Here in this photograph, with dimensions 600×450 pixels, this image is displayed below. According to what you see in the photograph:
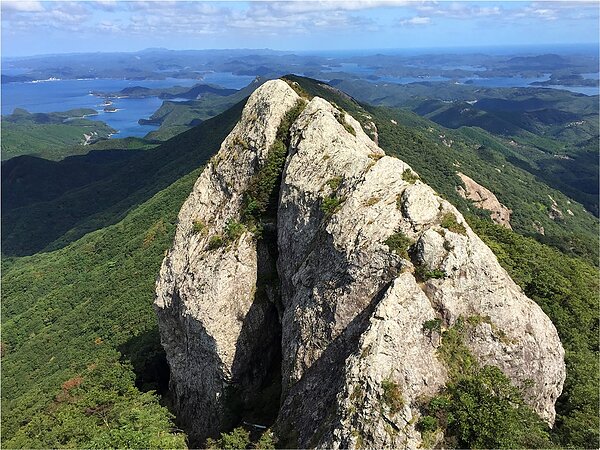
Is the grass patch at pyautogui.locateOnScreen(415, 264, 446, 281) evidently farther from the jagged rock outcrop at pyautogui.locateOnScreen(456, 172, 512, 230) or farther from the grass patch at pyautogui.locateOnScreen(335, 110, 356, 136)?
the jagged rock outcrop at pyautogui.locateOnScreen(456, 172, 512, 230)

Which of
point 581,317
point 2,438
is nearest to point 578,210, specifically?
point 581,317

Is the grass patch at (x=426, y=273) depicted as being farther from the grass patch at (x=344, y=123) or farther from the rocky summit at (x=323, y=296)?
the grass patch at (x=344, y=123)

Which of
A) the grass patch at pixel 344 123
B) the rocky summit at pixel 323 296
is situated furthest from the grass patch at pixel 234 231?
the grass patch at pixel 344 123

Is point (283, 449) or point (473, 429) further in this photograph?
point (283, 449)

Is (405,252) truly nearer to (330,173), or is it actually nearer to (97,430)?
(330,173)

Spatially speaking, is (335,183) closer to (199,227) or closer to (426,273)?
(426,273)

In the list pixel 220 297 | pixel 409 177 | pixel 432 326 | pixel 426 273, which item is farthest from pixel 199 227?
pixel 432 326
